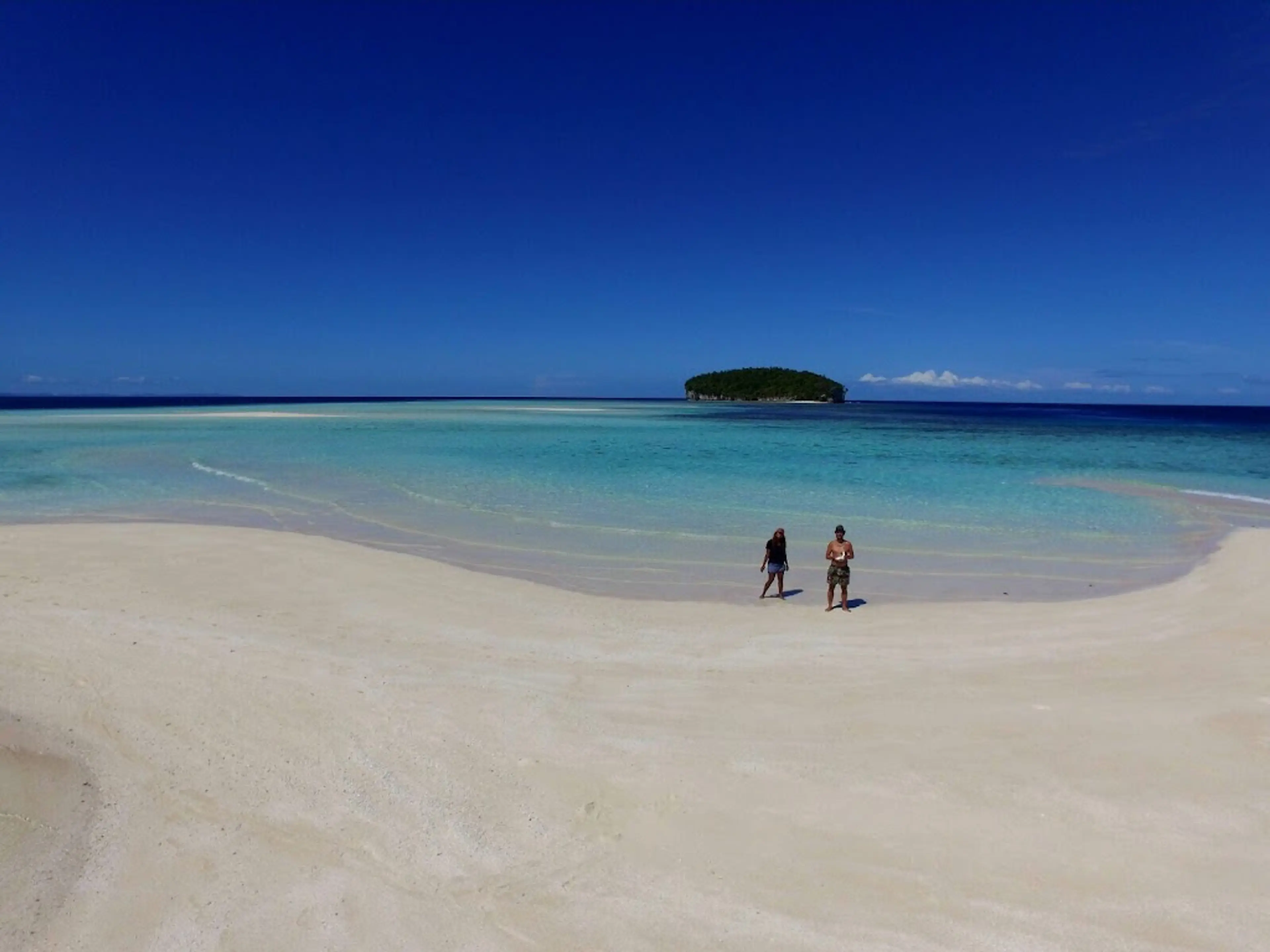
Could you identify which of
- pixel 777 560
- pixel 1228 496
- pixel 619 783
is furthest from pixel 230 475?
pixel 1228 496

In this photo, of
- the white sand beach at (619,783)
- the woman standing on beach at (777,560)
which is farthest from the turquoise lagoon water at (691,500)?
the white sand beach at (619,783)

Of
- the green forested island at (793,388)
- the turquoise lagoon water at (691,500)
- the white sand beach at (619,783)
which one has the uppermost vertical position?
the green forested island at (793,388)

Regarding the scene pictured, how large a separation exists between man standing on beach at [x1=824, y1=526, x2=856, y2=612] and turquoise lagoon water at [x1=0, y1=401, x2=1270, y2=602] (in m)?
0.99

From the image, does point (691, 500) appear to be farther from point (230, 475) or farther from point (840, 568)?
point (230, 475)

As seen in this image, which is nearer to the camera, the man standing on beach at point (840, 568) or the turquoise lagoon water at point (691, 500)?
the man standing on beach at point (840, 568)

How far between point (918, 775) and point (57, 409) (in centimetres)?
13822

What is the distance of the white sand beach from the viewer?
14.3ft

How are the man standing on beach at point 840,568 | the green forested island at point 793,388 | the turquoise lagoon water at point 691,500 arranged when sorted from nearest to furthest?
the man standing on beach at point 840,568 → the turquoise lagoon water at point 691,500 → the green forested island at point 793,388

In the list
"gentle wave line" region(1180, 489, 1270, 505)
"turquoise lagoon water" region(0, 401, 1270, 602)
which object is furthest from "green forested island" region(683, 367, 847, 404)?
"gentle wave line" region(1180, 489, 1270, 505)

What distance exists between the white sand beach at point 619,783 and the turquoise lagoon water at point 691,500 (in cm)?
367

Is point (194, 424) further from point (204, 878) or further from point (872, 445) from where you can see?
point (204, 878)

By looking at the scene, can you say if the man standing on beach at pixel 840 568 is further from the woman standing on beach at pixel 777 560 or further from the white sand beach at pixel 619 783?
the white sand beach at pixel 619 783

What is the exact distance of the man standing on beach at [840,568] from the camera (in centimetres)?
1118

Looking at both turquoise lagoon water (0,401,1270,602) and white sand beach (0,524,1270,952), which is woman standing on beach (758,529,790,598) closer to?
turquoise lagoon water (0,401,1270,602)
